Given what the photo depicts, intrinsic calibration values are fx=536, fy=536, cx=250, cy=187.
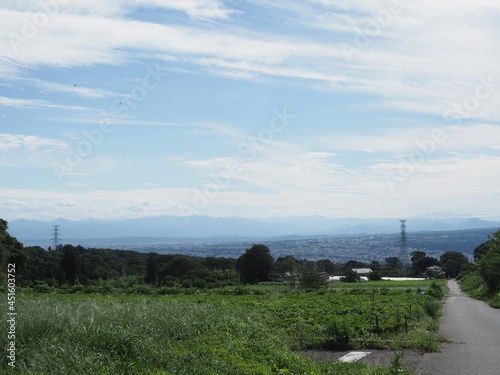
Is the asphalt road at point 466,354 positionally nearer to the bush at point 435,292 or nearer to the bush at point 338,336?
the bush at point 338,336

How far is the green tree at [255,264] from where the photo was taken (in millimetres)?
71500

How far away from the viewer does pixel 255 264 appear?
72.0 metres

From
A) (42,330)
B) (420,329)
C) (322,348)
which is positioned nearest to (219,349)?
(42,330)

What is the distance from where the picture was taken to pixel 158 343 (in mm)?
9883

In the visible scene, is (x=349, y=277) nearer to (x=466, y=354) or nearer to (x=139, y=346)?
(x=466, y=354)

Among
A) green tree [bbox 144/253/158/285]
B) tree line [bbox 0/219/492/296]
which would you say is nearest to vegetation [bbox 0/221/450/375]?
tree line [bbox 0/219/492/296]

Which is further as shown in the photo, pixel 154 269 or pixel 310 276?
pixel 154 269

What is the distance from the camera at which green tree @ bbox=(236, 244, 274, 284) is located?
235ft

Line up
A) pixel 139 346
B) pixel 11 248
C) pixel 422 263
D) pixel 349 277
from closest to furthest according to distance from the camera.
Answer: pixel 139 346 → pixel 11 248 → pixel 349 277 → pixel 422 263

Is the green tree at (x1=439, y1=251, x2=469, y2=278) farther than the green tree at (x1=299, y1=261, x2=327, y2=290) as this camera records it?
Yes

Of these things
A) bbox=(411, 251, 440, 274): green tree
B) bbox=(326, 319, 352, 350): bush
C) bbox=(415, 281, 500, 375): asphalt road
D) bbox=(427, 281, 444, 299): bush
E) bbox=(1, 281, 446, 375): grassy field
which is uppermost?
bbox=(1, 281, 446, 375): grassy field

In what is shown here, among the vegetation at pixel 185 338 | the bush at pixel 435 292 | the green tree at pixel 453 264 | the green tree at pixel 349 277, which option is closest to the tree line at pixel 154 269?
the green tree at pixel 349 277

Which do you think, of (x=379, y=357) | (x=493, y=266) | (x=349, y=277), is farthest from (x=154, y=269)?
(x=379, y=357)

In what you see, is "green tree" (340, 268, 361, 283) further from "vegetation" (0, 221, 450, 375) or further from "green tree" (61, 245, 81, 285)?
"vegetation" (0, 221, 450, 375)
